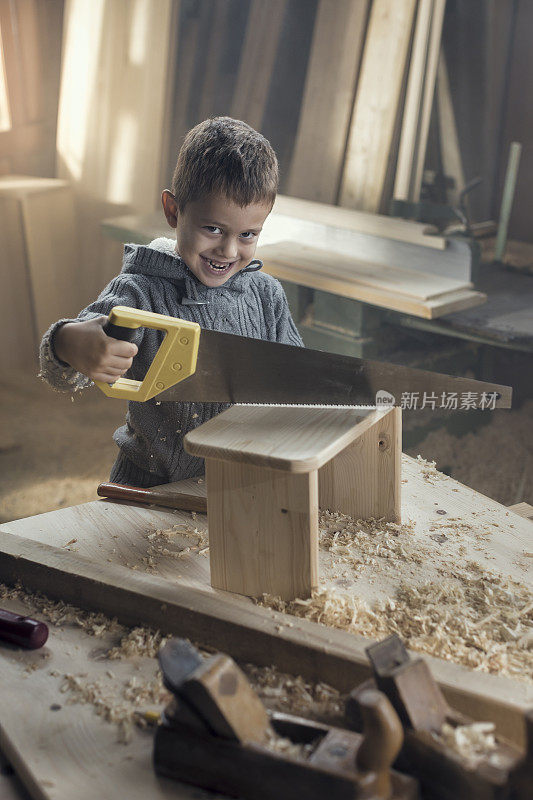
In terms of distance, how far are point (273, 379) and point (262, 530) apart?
12.6 inches

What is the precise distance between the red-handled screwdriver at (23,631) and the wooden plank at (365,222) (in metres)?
A: 2.65

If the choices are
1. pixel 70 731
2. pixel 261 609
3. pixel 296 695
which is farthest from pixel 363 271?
pixel 70 731

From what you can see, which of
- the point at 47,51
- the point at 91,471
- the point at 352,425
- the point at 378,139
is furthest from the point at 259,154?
the point at 47,51

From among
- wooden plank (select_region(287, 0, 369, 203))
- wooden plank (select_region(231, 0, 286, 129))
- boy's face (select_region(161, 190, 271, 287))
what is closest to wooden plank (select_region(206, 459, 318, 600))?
boy's face (select_region(161, 190, 271, 287))

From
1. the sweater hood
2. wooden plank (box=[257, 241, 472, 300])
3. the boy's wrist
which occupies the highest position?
the sweater hood

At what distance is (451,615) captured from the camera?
138 centimetres

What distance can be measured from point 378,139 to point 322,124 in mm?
365

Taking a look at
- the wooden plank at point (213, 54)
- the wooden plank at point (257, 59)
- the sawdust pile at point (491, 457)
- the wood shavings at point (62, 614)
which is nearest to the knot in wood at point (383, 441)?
the wood shavings at point (62, 614)

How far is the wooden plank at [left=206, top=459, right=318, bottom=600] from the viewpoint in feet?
4.49

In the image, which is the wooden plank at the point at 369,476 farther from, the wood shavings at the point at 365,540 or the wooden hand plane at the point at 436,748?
the wooden hand plane at the point at 436,748

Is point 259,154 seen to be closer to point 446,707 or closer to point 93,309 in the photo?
point 93,309

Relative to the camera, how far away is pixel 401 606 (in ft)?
4.63

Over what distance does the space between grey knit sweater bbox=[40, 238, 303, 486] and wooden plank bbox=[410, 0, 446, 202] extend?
2237 mm

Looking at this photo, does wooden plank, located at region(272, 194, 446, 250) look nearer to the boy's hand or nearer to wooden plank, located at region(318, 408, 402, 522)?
wooden plank, located at region(318, 408, 402, 522)
